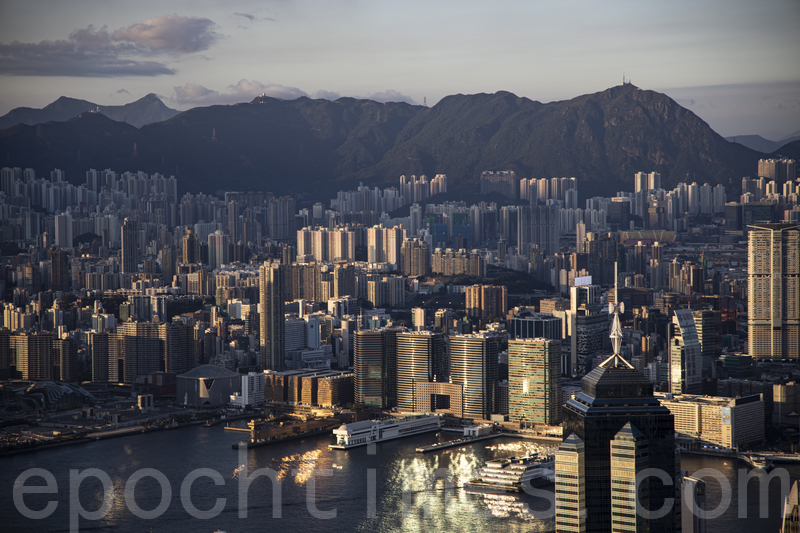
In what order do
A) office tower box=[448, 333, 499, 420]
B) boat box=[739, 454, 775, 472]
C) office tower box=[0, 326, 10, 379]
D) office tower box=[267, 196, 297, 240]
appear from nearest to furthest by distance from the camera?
1. boat box=[739, 454, 775, 472]
2. office tower box=[448, 333, 499, 420]
3. office tower box=[0, 326, 10, 379]
4. office tower box=[267, 196, 297, 240]

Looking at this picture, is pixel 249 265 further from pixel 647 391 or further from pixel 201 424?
pixel 647 391

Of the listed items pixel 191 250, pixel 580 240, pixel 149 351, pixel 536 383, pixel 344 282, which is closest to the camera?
pixel 536 383

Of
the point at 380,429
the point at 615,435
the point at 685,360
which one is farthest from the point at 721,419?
the point at 615,435

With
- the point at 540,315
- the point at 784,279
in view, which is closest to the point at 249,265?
the point at 540,315

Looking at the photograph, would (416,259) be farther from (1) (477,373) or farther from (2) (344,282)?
(1) (477,373)

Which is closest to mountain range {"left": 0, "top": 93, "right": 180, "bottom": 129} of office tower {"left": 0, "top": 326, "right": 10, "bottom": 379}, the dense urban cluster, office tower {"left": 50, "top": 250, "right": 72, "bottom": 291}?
the dense urban cluster

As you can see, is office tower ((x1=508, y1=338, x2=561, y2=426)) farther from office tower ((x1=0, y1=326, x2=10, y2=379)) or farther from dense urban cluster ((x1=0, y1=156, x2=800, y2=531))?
office tower ((x1=0, y1=326, x2=10, y2=379))

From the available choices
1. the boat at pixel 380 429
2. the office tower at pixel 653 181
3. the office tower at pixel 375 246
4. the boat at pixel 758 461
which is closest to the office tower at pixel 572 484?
the boat at pixel 758 461
